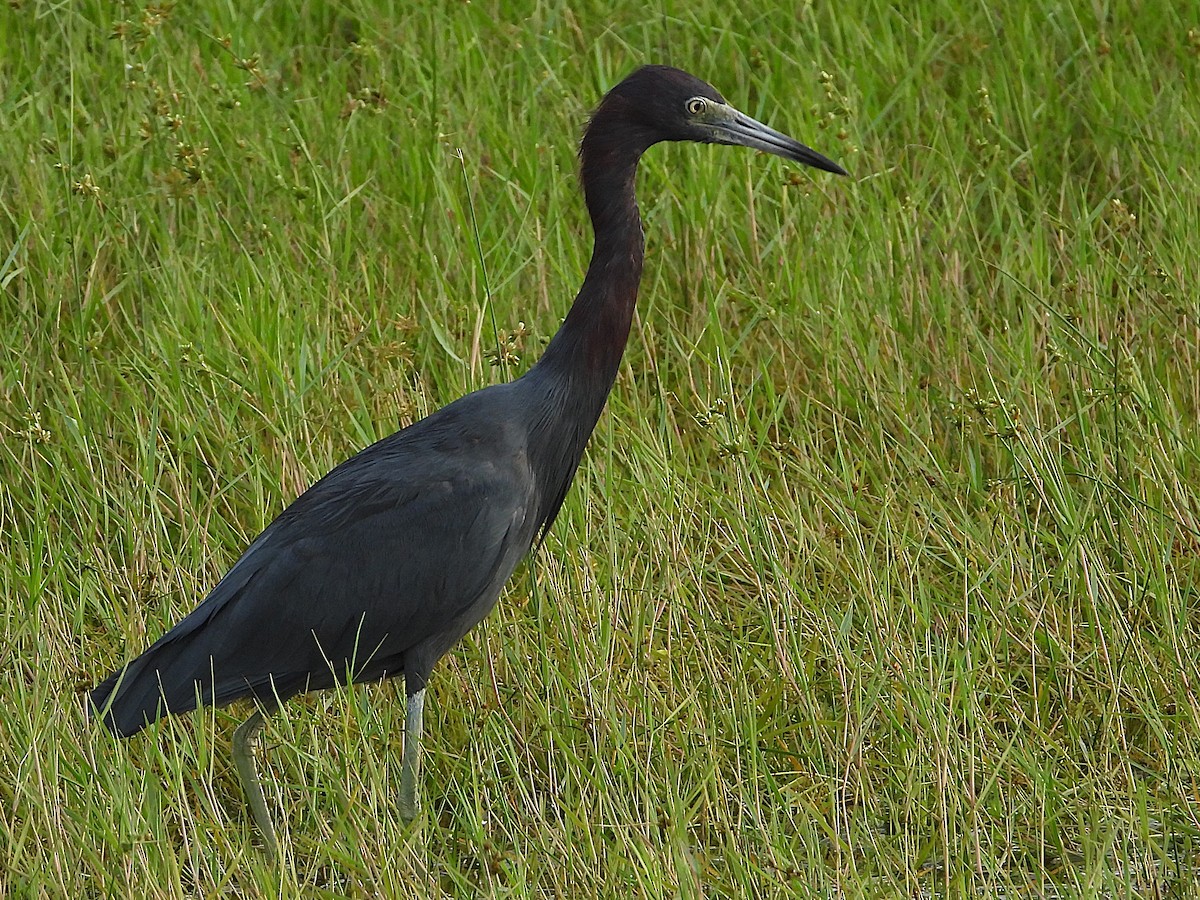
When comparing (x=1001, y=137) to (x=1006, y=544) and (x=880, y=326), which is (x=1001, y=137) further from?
(x=1006, y=544)

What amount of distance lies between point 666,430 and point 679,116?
0.79 m

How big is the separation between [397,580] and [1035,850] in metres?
1.25

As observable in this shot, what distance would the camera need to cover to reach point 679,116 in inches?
140

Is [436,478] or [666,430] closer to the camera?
[436,478]

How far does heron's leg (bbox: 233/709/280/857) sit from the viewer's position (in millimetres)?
3121

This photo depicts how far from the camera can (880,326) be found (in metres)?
4.28

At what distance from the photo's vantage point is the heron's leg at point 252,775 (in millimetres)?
3121

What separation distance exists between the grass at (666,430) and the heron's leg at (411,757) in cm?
6


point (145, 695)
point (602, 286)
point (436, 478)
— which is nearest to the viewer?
point (145, 695)

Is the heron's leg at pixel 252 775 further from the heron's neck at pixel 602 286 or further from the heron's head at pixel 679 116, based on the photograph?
the heron's head at pixel 679 116

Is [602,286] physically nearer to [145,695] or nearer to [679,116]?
[679,116]

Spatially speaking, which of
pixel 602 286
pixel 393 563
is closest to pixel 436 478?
pixel 393 563

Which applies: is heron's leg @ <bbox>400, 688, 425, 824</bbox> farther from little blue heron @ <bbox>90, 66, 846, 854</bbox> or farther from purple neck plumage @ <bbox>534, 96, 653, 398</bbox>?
purple neck plumage @ <bbox>534, 96, 653, 398</bbox>

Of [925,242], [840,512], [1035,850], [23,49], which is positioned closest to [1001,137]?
[925,242]
